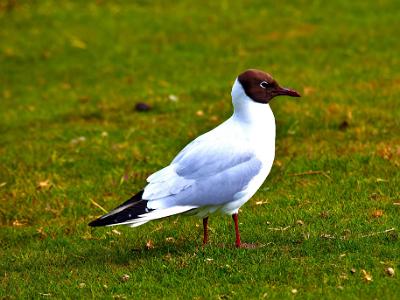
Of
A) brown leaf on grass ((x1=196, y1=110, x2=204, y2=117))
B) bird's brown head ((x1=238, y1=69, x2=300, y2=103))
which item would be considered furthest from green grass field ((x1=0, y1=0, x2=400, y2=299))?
bird's brown head ((x1=238, y1=69, x2=300, y2=103))

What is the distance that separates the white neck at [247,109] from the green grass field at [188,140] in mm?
1114

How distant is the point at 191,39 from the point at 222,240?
10.0m

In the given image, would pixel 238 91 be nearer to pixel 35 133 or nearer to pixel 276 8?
pixel 35 133

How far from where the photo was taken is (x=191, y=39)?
16953 mm

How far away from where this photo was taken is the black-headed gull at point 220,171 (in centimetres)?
691

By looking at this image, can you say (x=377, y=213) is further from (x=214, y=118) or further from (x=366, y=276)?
(x=214, y=118)

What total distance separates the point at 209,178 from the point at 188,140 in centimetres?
412

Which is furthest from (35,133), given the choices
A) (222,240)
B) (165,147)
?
(222,240)

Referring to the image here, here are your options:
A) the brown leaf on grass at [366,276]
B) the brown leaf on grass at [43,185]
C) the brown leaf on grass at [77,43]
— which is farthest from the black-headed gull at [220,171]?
the brown leaf on grass at [77,43]

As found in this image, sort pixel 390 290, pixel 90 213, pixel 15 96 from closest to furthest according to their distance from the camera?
pixel 390 290 < pixel 90 213 < pixel 15 96

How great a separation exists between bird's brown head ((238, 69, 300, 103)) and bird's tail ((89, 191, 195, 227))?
3.83ft

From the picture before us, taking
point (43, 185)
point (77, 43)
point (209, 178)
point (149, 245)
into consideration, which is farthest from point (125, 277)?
point (77, 43)

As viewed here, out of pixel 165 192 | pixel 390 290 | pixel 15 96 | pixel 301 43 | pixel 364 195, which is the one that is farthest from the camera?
pixel 301 43

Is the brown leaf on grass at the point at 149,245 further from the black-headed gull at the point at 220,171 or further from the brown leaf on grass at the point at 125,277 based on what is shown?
the brown leaf on grass at the point at 125,277
